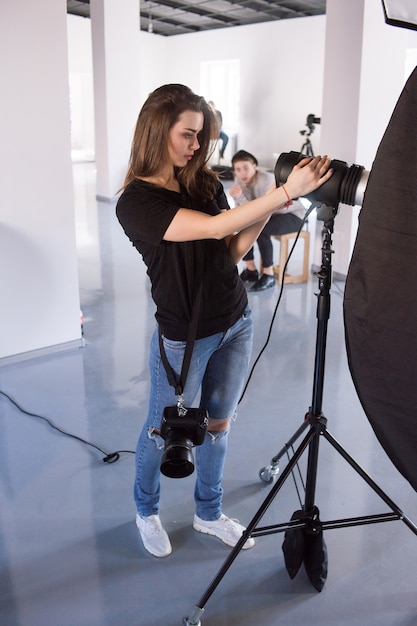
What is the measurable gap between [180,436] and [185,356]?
0.20 metres

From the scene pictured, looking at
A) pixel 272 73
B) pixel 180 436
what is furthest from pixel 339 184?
pixel 272 73

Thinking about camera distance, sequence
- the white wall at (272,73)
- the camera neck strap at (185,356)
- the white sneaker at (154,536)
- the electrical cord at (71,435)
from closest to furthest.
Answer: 1. the camera neck strap at (185,356)
2. the white sneaker at (154,536)
3. the electrical cord at (71,435)
4. the white wall at (272,73)

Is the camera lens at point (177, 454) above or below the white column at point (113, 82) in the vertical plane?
below

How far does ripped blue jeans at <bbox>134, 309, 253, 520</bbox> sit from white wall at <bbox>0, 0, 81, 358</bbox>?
64.2 inches

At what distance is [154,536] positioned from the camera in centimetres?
187

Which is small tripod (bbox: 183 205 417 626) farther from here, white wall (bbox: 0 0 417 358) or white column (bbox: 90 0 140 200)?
white column (bbox: 90 0 140 200)

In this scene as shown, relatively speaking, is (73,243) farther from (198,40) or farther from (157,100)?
(198,40)

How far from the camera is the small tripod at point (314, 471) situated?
4.87ft

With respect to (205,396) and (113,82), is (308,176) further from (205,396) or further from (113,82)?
(113,82)

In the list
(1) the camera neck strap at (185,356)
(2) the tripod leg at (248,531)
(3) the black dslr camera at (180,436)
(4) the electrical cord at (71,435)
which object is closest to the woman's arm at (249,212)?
(1) the camera neck strap at (185,356)

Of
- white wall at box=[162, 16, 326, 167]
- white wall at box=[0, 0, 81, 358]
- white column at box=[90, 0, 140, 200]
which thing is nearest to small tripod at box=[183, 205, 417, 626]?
white wall at box=[0, 0, 81, 358]

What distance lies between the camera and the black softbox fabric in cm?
101

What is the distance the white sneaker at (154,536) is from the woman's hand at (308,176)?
111 cm

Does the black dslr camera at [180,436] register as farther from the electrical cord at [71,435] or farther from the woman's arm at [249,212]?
the electrical cord at [71,435]
